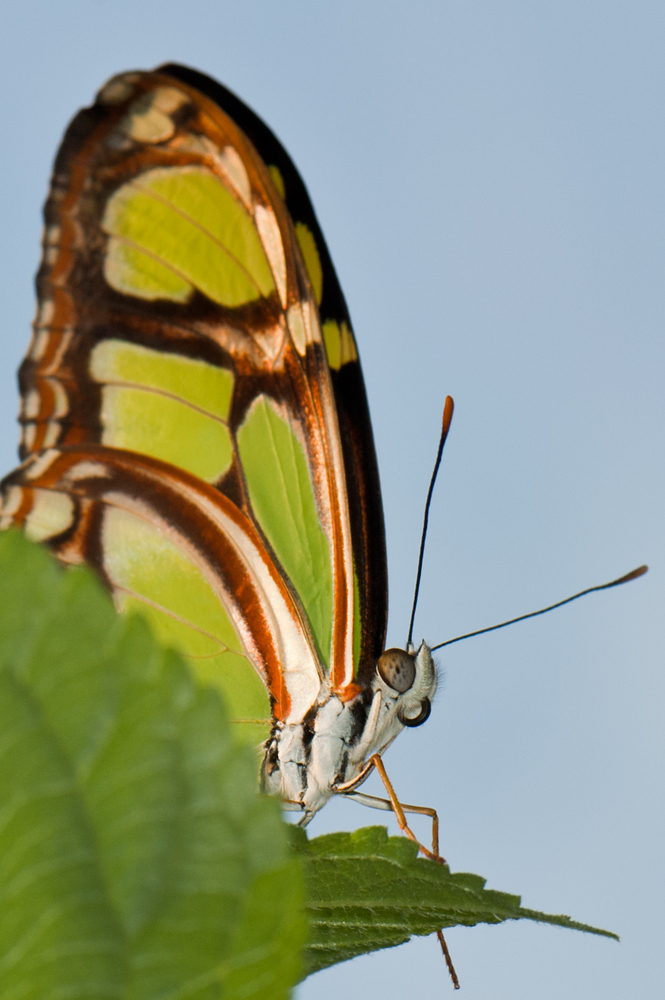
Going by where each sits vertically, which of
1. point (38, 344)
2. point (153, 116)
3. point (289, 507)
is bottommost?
point (289, 507)

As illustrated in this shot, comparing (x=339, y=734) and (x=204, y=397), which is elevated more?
(x=204, y=397)

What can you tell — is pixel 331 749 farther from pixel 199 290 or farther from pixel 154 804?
pixel 154 804

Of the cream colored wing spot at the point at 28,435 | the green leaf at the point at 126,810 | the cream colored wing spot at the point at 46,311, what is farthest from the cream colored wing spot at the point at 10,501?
the green leaf at the point at 126,810

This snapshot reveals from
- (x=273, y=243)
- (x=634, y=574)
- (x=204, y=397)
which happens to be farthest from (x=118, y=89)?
(x=634, y=574)

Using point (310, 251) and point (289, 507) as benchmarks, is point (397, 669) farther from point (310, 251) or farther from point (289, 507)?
point (310, 251)

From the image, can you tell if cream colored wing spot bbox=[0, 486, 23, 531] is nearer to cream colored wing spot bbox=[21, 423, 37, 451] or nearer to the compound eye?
cream colored wing spot bbox=[21, 423, 37, 451]

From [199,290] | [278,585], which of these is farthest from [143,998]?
[199,290]

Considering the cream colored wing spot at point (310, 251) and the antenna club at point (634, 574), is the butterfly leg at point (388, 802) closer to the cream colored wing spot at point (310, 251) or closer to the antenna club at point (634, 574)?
the antenna club at point (634, 574)

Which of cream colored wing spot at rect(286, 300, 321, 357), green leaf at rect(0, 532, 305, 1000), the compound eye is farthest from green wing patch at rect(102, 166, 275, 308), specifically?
green leaf at rect(0, 532, 305, 1000)
